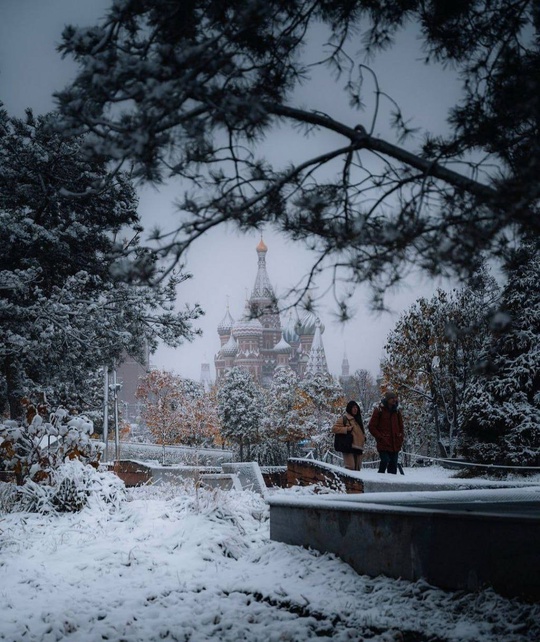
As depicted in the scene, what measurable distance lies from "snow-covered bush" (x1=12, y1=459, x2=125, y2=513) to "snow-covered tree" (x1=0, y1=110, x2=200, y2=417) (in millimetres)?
7973

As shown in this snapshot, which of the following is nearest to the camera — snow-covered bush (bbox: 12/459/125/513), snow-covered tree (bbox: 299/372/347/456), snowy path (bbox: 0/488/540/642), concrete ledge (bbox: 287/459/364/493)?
snowy path (bbox: 0/488/540/642)

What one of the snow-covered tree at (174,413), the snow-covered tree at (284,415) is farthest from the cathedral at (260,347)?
the snow-covered tree at (284,415)

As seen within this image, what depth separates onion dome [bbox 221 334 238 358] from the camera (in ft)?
438

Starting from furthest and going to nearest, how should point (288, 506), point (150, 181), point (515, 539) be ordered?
point (288, 506) → point (515, 539) → point (150, 181)

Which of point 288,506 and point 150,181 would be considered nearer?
point 150,181

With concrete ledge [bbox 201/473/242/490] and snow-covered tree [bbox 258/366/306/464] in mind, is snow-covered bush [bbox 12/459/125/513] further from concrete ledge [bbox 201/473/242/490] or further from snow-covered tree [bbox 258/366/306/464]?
snow-covered tree [bbox 258/366/306/464]

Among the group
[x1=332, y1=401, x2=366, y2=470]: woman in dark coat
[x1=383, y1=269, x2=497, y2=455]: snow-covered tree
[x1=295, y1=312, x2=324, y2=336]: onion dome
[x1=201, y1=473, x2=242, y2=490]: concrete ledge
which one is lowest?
[x1=201, y1=473, x2=242, y2=490]: concrete ledge

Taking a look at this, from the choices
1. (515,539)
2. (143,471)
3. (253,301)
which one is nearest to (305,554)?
(515,539)

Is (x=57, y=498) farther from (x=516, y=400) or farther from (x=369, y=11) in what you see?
(x=516, y=400)

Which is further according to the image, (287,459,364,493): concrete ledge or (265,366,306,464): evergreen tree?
(265,366,306,464): evergreen tree

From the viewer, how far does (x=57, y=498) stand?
8.48 meters

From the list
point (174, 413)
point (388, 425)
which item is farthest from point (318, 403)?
point (388, 425)

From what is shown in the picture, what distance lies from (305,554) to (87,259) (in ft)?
44.1

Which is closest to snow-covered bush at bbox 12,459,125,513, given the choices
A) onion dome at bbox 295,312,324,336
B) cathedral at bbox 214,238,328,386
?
onion dome at bbox 295,312,324,336
